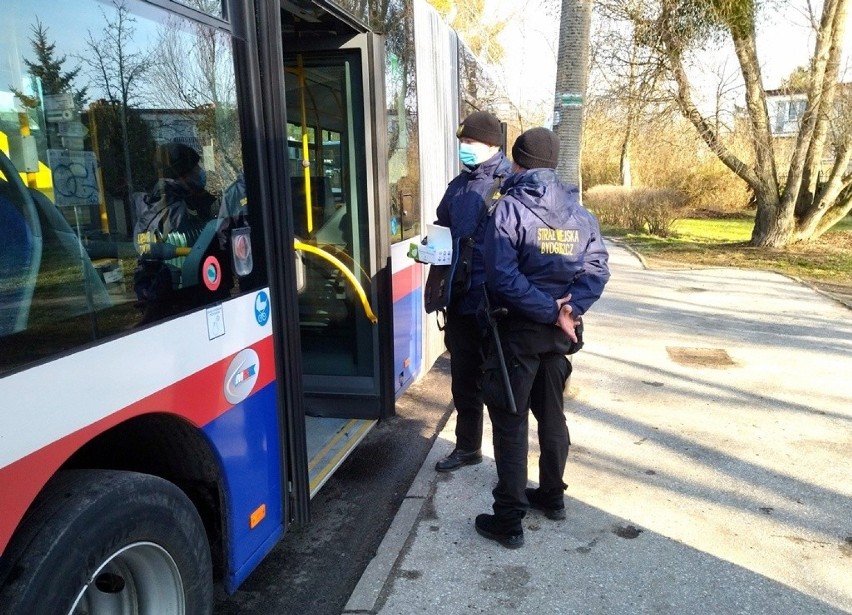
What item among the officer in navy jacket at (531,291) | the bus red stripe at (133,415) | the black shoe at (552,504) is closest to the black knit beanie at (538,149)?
the officer in navy jacket at (531,291)

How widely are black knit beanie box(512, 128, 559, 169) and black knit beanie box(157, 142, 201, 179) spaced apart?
1.58m

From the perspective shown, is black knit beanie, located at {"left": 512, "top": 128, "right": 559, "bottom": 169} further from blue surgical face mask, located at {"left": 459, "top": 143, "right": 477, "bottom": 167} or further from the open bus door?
the open bus door

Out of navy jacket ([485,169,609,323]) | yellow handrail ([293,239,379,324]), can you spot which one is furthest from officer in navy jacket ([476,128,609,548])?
yellow handrail ([293,239,379,324])

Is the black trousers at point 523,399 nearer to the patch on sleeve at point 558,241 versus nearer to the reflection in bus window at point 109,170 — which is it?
the patch on sleeve at point 558,241

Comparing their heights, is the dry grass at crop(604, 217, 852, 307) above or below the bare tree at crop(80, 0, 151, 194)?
below

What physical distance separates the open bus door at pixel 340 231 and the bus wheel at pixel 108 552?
1699 millimetres

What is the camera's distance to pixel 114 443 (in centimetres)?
215

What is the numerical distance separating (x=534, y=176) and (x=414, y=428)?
8.37ft

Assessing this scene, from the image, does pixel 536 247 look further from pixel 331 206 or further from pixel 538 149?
pixel 331 206

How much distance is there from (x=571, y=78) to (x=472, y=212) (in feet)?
9.51

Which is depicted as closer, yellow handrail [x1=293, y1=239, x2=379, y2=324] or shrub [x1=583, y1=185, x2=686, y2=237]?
yellow handrail [x1=293, y1=239, x2=379, y2=324]

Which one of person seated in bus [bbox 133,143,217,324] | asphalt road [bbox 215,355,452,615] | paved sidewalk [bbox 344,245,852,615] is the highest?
person seated in bus [bbox 133,143,217,324]

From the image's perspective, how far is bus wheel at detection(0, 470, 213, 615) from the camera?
1.61 metres

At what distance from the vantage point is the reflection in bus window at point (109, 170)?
164cm
